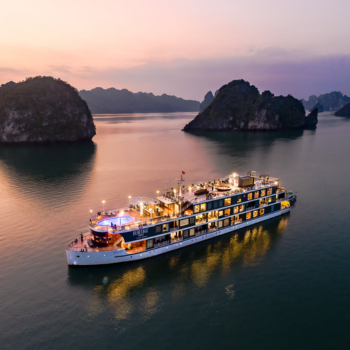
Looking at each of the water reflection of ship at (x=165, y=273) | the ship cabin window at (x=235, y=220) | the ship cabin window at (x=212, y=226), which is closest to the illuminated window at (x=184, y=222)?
the water reflection of ship at (x=165, y=273)

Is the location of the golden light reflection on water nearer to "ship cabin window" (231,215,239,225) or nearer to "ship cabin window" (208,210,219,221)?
"ship cabin window" (208,210,219,221)

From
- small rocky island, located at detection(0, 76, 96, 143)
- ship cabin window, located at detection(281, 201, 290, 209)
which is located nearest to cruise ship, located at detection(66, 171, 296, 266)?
ship cabin window, located at detection(281, 201, 290, 209)

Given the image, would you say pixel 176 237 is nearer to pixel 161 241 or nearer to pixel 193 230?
pixel 161 241

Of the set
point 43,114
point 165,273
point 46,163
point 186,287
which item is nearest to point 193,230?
point 165,273

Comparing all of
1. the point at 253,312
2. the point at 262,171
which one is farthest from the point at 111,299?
the point at 262,171

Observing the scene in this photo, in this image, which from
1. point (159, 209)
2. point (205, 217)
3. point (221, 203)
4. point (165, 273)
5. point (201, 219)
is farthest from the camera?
point (221, 203)

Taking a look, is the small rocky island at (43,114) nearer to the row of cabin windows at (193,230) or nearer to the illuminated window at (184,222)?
the row of cabin windows at (193,230)
